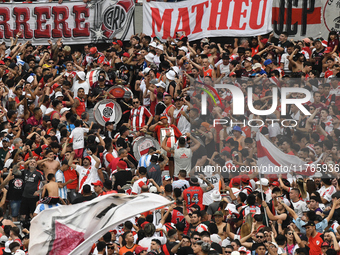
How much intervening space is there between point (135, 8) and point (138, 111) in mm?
6748

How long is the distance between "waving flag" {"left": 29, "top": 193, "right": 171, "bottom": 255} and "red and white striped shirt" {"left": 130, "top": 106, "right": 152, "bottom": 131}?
8393 millimetres

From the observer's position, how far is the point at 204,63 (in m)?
20.2

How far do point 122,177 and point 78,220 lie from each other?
5.75 meters

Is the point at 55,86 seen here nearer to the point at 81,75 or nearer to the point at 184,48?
the point at 81,75

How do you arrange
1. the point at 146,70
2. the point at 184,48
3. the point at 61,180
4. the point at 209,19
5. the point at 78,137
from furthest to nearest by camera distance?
the point at 209,19, the point at 184,48, the point at 146,70, the point at 78,137, the point at 61,180

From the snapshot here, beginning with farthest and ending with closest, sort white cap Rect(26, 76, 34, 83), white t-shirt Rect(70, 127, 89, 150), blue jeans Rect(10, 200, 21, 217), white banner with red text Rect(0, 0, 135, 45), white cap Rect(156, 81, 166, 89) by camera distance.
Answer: white banner with red text Rect(0, 0, 135, 45), white cap Rect(26, 76, 34, 83), white cap Rect(156, 81, 166, 89), white t-shirt Rect(70, 127, 89, 150), blue jeans Rect(10, 200, 21, 217)

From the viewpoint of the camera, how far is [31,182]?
16.6 metres

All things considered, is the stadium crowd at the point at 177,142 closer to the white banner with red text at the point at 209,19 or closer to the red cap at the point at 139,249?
the red cap at the point at 139,249

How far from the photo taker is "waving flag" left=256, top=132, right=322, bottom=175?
16.1m

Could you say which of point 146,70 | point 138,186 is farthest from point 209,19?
point 138,186

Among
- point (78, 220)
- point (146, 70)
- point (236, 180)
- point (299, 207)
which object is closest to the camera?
point (78, 220)

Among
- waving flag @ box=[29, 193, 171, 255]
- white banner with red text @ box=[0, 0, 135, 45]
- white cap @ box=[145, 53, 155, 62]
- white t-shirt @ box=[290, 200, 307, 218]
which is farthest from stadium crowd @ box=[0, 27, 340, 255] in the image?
waving flag @ box=[29, 193, 171, 255]

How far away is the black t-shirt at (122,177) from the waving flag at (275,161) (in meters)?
2.88

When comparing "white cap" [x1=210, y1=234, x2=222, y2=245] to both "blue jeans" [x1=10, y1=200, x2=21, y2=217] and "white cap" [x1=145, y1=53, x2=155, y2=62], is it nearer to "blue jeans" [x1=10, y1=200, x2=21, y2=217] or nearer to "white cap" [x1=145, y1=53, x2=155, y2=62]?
"blue jeans" [x1=10, y1=200, x2=21, y2=217]
